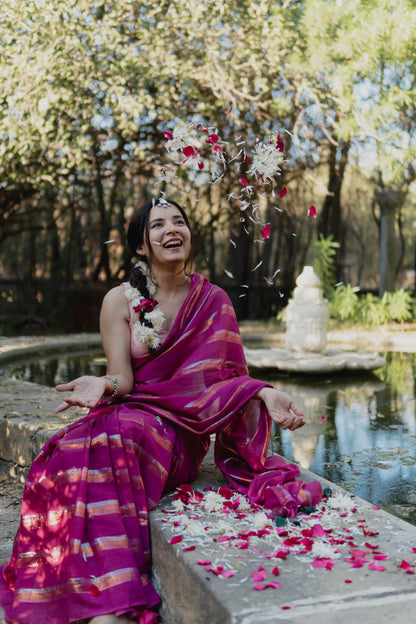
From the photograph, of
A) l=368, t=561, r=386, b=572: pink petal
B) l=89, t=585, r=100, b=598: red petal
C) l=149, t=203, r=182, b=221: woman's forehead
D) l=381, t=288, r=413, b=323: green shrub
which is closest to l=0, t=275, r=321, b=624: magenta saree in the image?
l=89, t=585, r=100, b=598: red petal

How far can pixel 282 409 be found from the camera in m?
2.37

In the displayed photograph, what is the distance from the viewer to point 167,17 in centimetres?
812

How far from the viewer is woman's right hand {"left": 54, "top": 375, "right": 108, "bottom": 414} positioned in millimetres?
2295

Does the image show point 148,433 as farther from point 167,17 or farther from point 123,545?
point 167,17

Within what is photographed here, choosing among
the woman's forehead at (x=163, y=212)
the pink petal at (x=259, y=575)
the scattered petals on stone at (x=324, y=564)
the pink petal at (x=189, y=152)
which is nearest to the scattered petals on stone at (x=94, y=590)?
the pink petal at (x=259, y=575)

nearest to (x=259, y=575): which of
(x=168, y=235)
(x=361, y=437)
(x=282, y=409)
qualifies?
(x=282, y=409)

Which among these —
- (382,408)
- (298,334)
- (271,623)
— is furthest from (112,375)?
(298,334)

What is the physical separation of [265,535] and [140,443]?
0.54 m

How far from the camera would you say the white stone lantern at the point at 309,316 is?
24.3 ft

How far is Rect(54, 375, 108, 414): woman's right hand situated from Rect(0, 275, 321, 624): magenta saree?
0.22 feet

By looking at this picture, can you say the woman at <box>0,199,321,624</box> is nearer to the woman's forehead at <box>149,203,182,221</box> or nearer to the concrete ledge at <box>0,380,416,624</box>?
the woman's forehead at <box>149,203,182,221</box>

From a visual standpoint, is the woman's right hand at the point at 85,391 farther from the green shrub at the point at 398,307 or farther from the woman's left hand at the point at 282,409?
the green shrub at the point at 398,307

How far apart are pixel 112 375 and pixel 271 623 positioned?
4.11 ft

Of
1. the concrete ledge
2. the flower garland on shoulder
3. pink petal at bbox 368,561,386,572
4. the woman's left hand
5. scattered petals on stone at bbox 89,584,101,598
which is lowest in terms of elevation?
scattered petals on stone at bbox 89,584,101,598
